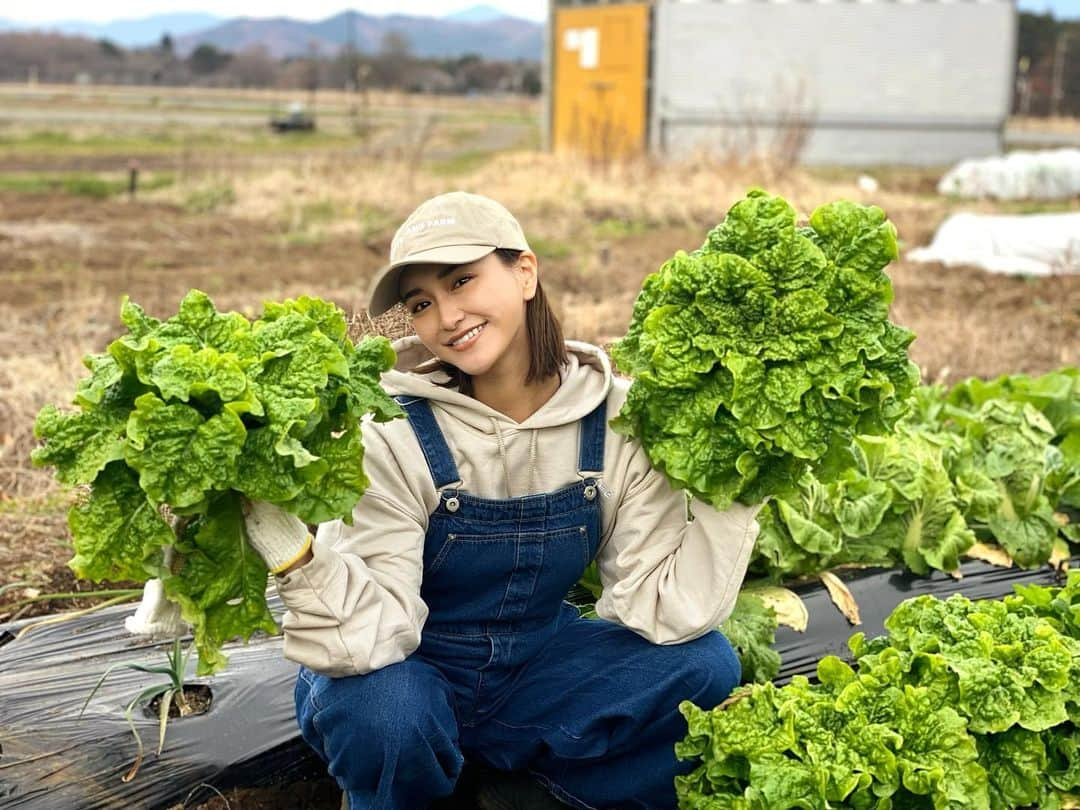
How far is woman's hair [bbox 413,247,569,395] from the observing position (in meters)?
2.94

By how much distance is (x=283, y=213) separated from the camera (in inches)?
630

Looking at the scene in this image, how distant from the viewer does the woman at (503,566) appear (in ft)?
8.91

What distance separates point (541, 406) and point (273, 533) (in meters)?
0.81

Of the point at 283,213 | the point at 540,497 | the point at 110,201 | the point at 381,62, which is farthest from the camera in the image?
the point at 381,62

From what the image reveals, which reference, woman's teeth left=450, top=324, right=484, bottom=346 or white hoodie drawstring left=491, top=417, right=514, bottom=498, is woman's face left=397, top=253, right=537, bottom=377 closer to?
woman's teeth left=450, top=324, right=484, bottom=346

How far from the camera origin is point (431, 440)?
2.83 m

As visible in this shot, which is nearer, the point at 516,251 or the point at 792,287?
the point at 792,287

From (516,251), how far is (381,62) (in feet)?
232

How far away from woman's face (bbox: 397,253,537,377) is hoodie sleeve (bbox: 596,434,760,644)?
429 mm

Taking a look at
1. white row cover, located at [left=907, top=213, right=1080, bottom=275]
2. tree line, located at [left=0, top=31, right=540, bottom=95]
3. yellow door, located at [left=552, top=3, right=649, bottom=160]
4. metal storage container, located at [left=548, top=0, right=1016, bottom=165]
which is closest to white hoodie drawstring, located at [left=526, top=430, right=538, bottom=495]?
white row cover, located at [left=907, top=213, right=1080, bottom=275]

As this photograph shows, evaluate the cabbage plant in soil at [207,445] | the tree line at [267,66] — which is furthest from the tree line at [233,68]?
the cabbage plant in soil at [207,445]

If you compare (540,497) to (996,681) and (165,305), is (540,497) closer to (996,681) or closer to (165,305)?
(996,681)

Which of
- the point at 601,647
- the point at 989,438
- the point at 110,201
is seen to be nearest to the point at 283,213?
the point at 110,201

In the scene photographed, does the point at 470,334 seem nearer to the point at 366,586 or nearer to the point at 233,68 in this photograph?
the point at 366,586
